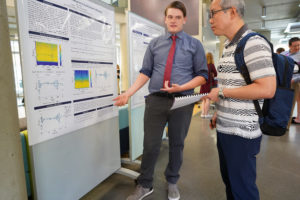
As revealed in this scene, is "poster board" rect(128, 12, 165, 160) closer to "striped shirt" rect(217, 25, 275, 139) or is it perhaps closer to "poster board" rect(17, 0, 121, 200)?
"poster board" rect(17, 0, 121, 200)

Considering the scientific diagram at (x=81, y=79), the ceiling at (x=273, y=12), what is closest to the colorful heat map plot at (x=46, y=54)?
the scientific diagram at (x=81, y=79)

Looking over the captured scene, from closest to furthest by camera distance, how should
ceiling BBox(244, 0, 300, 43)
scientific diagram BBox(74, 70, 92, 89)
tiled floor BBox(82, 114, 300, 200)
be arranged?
scientific diagram BBox(74, 70, 92, 89), tiled floor BBox(82, 114, 300, 200), ceiling BBox(244, 0, 300, 43)

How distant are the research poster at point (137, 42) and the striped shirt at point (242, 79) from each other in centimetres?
129

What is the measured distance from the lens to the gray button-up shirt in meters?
1.61

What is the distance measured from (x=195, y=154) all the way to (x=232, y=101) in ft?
6.07

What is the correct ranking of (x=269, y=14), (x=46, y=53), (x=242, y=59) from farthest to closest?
(x=269, y=14) → (x=46, y=53) → (x=242, y=59)

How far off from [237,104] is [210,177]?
4.57 ft

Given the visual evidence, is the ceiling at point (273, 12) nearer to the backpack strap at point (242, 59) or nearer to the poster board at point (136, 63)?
the poster board at point (136, 63)

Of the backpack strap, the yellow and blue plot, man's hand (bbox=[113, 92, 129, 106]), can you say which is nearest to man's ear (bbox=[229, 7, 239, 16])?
the backpack strap

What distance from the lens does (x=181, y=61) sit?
1607 mm

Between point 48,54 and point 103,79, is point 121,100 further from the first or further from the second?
point 48,54

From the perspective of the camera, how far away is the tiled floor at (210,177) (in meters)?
1.84

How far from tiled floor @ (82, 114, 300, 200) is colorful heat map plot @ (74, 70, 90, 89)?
104cm

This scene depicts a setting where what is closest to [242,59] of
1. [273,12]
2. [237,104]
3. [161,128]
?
[237,104]
